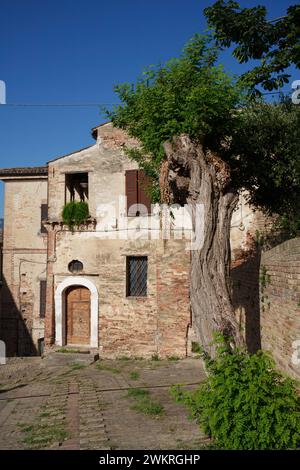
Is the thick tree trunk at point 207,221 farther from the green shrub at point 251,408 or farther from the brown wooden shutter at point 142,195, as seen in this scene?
the brown wooden shutter at point 142,195

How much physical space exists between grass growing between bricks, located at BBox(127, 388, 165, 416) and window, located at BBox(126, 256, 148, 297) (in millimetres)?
4935

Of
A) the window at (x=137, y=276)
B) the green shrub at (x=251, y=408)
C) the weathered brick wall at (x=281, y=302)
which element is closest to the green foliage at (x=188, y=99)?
the weathered brick wall at (x=281, y=302)

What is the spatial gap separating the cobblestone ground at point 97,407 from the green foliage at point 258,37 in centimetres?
634

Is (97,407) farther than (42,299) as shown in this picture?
No

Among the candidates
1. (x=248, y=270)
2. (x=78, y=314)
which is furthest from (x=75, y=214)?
(x=248, y=270)

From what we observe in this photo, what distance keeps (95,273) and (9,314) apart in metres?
7.11

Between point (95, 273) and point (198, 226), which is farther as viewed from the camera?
point (95, 273)

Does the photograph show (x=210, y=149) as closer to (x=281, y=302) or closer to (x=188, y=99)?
(x=188, y=99)

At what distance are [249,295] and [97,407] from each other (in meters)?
4.82

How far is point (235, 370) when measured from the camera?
531cm

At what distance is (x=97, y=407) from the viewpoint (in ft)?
26.8

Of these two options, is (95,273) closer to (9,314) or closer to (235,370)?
(9,314)

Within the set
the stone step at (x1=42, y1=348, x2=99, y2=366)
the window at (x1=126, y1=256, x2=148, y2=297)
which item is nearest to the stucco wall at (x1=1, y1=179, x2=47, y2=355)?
the stone step at (x1=42, y1=348, x2=99, y2=366)
